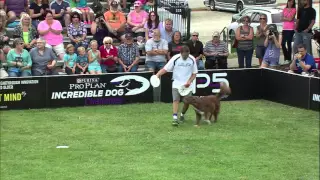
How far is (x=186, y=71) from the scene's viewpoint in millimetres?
16094

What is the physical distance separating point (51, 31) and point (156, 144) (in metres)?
6.29

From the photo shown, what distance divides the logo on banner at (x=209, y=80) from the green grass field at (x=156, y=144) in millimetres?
704

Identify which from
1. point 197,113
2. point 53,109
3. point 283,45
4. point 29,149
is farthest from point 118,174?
point 283,45

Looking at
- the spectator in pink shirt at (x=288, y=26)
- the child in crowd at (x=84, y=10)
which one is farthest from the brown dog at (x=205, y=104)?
the spectator in pink shirt at (x=288, y=26)

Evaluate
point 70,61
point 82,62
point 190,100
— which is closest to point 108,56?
point 82,62

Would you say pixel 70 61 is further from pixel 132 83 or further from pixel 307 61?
pixel 307 61

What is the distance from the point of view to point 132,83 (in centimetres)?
1859

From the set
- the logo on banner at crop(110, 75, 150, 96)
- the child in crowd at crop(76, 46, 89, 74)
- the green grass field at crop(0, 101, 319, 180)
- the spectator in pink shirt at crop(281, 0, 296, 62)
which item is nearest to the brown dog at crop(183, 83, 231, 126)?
the green grass field at crop(0, 101, 319, 180)

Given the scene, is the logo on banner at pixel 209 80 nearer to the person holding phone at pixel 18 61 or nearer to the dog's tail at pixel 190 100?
the dog's tail at pixel 190 100

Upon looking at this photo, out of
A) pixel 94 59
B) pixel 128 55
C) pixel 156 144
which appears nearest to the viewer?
pixel 156 144

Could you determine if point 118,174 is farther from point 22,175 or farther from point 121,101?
point 121,101

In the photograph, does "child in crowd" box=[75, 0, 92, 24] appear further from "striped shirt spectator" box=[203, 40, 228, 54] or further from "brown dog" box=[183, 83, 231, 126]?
"brown dog" box=[183, 83, 231, 126]

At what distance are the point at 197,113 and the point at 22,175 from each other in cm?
500

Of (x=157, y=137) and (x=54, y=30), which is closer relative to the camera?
(x=157, y=137)
